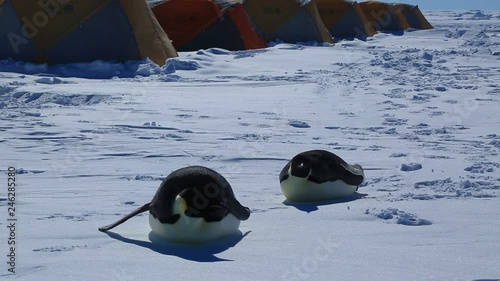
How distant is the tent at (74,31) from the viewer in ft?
34.7

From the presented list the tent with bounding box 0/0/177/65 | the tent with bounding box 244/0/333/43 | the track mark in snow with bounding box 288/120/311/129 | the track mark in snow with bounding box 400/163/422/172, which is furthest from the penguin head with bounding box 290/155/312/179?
the tent with bounding box 244/0/333/43

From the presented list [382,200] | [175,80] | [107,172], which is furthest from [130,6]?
[382,200]

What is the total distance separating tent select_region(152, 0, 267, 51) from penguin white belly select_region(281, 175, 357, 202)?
1027cm

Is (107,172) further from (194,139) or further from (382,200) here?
(382,200)

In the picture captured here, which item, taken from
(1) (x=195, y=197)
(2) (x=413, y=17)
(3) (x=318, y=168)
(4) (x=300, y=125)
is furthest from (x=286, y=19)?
(1) (x=195, y=197)

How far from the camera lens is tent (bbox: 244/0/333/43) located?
16.5m

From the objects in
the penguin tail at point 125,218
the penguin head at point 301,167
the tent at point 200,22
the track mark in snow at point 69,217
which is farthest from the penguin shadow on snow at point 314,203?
the tent at point 200,22

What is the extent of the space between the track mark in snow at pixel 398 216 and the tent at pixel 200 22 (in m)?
10.7

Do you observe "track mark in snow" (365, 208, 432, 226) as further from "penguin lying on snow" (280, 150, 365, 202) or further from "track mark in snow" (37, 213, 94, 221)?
"track mark in snow" (37, 213, 94, 221)

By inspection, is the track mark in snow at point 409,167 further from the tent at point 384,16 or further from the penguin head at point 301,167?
the tent at point 384,16

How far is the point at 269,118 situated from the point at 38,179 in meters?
3.16

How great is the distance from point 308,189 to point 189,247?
1.06 meters

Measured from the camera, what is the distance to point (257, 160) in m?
5.34

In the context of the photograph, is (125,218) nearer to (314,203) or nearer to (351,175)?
(314,203)
